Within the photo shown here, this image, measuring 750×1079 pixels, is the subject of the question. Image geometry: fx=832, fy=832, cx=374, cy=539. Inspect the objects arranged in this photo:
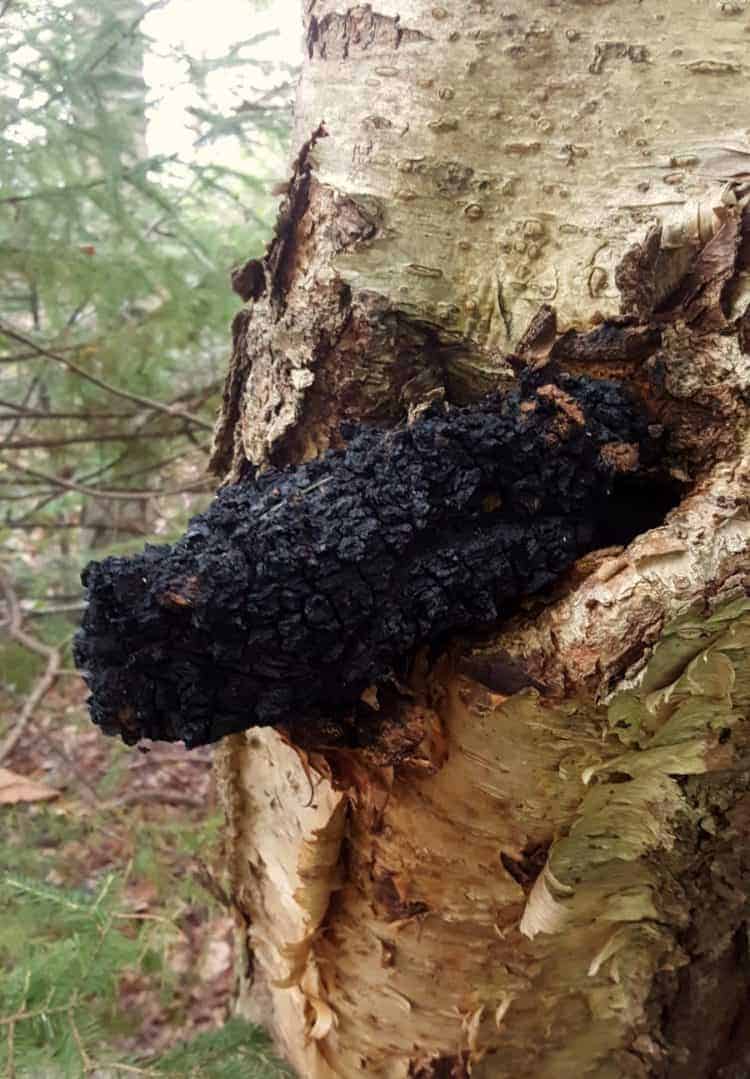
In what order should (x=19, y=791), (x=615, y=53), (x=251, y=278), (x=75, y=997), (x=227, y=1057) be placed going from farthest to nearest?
(x=19, y=791) → (x=227, y=1057) → (x=75, y=997) → (x=251, y=278) → (x=615, y=53)

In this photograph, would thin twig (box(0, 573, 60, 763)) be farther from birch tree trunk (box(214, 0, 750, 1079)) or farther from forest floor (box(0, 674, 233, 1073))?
birch tree trunk (box(214, 0, 750, 1079))

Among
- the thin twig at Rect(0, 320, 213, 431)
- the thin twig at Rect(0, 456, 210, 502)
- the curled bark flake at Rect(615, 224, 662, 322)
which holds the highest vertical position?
the curled bark flake at Rect(615, 224, 662, 322)

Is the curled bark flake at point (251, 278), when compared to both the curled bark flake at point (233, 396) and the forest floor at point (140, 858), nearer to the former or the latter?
the curled bark flake at point (233, 396)

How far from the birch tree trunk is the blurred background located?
75cm

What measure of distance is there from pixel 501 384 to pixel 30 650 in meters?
2.49

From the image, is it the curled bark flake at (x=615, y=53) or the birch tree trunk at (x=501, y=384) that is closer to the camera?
the birch tree trunk at (x=501, y=384)

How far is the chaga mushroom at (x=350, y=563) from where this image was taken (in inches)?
33.8

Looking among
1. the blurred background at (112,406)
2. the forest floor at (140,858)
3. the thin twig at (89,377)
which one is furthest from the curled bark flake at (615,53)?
the thin twig at (89,377)

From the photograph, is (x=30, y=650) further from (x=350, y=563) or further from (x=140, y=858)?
(x=350, y=563)

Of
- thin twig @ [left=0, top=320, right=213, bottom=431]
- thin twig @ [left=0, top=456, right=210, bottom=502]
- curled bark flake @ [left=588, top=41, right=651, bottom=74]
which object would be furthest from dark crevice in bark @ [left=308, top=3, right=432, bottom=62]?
thin twig @ [left=0, top=456, right=210, bottom=502]

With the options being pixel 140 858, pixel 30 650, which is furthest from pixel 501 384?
pixel 30 650

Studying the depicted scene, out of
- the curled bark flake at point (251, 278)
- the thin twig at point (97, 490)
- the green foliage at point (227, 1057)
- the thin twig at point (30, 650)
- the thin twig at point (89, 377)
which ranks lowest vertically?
the thin twig at point (30, 650)

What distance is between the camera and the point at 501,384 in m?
1.04

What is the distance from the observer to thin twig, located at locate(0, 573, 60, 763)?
104 inches
